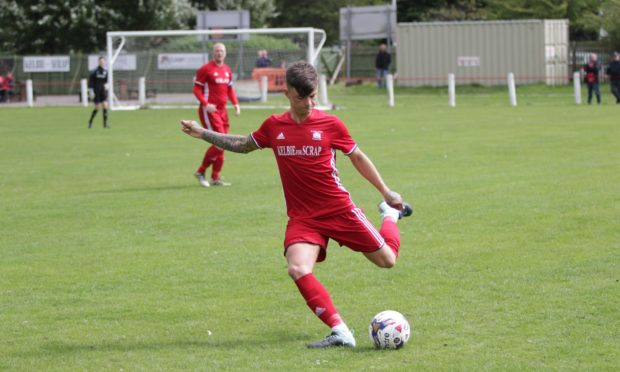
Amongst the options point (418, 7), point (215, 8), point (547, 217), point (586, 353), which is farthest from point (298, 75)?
point (418, 7)

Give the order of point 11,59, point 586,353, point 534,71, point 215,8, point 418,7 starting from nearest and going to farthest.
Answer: point 586,353
point 534,71
point 11,59
point 215,8
point 418,7

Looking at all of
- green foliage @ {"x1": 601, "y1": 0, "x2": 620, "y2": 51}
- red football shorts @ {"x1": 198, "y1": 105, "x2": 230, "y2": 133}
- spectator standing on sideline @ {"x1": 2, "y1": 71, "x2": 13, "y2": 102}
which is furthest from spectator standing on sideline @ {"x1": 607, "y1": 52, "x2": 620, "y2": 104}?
spectator standing on sideline @ {"x1": 2, "y1": 71, "x2": 13, "y2": 102}

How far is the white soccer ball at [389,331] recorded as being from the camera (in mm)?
7520

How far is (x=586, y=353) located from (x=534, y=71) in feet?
141

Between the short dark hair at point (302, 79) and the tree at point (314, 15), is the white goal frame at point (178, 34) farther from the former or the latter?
the tree at point (314, 15)

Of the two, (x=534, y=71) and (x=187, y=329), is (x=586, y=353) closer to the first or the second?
(x=187, y=329)

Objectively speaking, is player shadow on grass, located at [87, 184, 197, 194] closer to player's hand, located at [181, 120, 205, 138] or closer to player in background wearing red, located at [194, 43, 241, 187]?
player in background wearing red, located at [194, 43, 241, 187]

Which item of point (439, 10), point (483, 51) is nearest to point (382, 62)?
point (483, 51)

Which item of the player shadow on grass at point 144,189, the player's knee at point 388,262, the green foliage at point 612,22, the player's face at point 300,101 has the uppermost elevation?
the green foliage at point 612,22

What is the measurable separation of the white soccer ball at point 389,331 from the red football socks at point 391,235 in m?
0.81

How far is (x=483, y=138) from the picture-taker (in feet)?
81.9

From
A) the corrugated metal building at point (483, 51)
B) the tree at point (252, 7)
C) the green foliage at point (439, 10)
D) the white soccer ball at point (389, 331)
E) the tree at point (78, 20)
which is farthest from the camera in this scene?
the green foliage at point (439, 10)

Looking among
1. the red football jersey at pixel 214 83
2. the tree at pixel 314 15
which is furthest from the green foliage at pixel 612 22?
the red football jersey at pixel 214 83

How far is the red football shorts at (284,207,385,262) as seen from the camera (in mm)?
7914
